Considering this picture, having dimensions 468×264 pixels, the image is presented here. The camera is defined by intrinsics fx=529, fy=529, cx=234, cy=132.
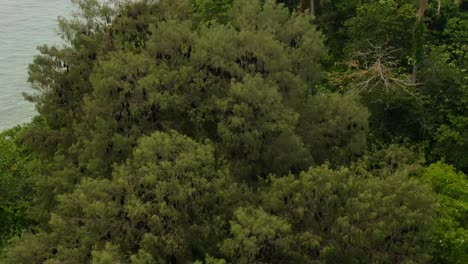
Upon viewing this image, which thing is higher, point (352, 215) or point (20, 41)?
point (20, 41)

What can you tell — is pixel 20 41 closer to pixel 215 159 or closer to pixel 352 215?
pixel 215 159

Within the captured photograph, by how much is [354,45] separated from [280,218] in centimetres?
1481

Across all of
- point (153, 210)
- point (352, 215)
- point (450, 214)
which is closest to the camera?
point (153, 210)

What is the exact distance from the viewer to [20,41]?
34.8 metres

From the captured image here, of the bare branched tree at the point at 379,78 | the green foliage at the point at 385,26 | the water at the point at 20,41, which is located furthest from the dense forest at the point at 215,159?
the water at the point at 20,41

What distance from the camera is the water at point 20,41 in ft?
94.4

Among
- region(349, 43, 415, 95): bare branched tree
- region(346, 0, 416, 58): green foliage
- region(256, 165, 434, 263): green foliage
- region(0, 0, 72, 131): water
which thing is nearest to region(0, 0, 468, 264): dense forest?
region(256, 165, 434, 263): green foliage

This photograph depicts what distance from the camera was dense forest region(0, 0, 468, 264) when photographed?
10758mm


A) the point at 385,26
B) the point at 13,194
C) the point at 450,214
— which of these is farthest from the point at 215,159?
the point at 385,26

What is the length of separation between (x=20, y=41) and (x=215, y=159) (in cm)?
2715

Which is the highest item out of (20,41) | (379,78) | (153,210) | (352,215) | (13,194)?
(20,41)

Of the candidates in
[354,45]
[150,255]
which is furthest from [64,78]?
[354,45]

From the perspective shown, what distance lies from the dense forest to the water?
1038 cm

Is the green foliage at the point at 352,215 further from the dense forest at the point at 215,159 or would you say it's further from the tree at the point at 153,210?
the tree at the point at 153,210
